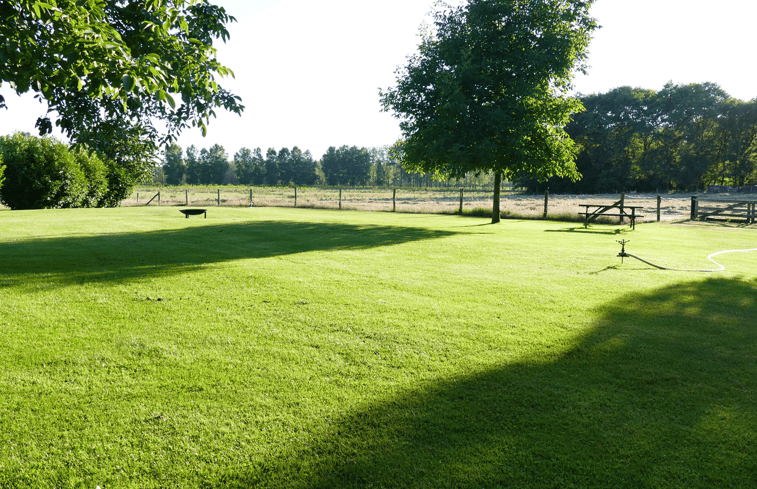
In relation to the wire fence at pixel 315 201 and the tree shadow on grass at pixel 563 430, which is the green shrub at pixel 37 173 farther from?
the tree shadow on grass at pixel 563 430

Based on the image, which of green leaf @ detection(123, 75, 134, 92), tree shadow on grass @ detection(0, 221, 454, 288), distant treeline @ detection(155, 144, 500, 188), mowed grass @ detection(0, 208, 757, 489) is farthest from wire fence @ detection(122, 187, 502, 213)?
distant treeline @ detection(155, 144, 500, 188)

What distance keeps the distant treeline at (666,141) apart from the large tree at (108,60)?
238 feet

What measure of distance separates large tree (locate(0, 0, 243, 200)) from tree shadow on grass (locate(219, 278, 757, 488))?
3940mm

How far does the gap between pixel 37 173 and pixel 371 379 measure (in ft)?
98.4

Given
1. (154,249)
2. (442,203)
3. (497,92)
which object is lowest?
(154,249)

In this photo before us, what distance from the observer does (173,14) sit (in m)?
6.77

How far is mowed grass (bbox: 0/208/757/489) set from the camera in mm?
2637

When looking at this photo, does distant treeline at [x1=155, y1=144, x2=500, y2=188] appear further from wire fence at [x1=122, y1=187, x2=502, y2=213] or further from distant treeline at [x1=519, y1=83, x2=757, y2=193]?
distant treeline at [x1=519, y1=83, x2=757, y2=193]

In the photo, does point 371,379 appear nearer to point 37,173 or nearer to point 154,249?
point 154,249

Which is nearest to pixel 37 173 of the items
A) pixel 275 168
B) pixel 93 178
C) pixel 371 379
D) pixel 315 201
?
pixel 93 178

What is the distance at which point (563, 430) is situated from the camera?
3027 millimetres

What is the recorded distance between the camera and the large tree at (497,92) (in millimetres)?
19000

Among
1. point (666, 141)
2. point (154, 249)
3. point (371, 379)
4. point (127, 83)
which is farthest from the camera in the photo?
point (666, 141)

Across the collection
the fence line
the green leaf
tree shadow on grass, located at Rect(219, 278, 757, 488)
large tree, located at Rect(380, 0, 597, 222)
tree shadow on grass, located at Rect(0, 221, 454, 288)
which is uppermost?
large tree, located at Rect(380, 0, 597, 222)
